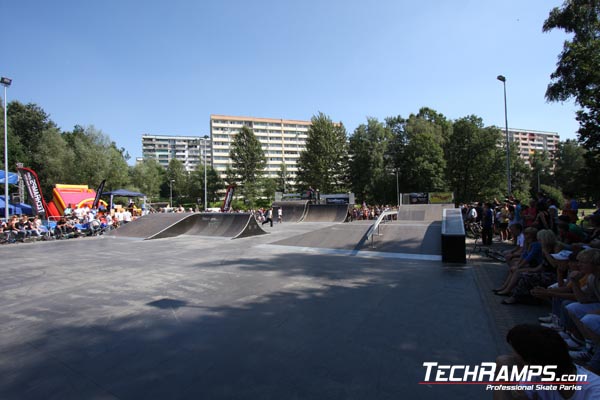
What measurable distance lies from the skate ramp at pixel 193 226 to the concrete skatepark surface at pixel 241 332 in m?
7.75

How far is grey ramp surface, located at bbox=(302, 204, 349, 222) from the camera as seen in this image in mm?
24555

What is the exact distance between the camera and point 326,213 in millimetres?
25625

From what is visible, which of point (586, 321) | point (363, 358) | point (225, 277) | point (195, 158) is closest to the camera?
point (586, 321)

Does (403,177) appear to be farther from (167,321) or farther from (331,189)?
(167,321)

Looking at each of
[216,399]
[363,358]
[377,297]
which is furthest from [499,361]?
[377,297]

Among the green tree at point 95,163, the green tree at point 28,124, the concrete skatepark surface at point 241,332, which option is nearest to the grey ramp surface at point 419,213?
the concrete skatepark surface at point 241,332

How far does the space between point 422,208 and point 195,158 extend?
130886 millimetres

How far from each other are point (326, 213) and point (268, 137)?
91.8 m

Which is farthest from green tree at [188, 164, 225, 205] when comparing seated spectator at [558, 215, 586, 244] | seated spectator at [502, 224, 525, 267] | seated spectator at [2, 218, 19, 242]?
seated spectator at [558, 215, 586, 244]

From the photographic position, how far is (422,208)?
2139 centimetres

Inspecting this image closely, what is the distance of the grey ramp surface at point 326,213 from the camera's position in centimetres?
2455

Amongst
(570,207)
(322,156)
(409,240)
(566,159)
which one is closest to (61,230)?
(409,240)

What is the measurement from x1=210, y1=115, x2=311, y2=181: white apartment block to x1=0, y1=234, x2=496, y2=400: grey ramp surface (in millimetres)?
99572

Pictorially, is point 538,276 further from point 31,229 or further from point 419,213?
point 31,229
